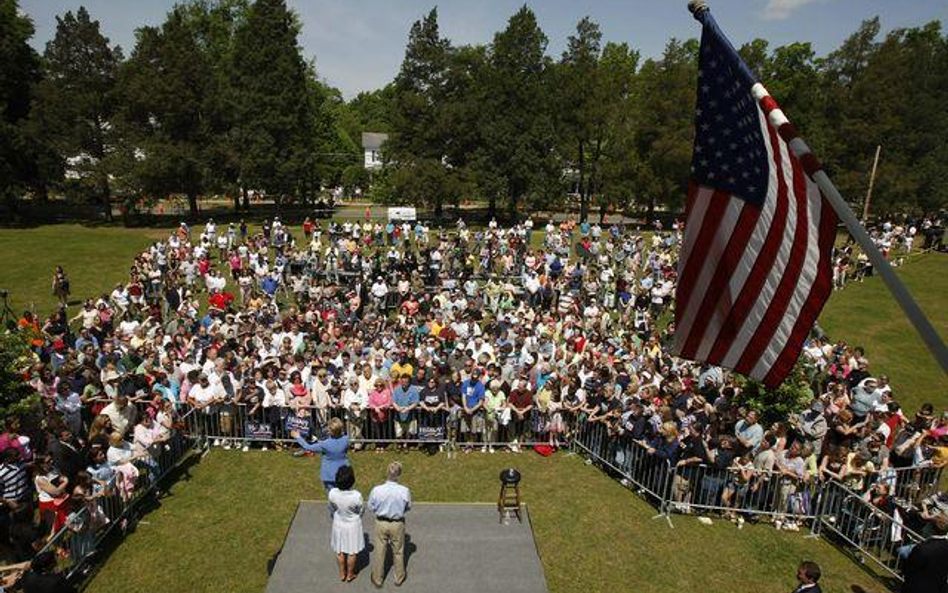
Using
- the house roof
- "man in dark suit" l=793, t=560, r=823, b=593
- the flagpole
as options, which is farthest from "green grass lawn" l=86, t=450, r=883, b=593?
the house roof

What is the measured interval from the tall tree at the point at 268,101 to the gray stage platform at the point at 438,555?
4278 centimetres

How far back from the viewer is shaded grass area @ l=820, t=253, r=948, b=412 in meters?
19.2

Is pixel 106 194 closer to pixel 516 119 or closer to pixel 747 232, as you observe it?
pixel 516 119

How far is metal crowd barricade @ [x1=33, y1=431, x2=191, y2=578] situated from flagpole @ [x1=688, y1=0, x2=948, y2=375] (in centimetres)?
958

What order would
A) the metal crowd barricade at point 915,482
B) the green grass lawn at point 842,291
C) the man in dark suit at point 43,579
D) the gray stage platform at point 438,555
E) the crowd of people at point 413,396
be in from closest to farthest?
the man in dark suit at point 43,579 → the gray stage platform at point 438,555 → the crowd of people at point 413,396 → the metal crowd barricade at point 915,482 → the green grass lawn at point 842,291

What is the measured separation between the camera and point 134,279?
24.1 m

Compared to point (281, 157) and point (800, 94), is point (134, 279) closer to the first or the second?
point (281, 157)

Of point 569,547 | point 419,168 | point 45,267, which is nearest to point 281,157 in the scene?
point 419,168

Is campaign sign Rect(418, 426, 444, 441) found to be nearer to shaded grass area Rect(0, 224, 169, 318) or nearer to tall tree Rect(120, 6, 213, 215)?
shaded grass area Rect(0, 224, 169, 318)

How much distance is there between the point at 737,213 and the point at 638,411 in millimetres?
7085

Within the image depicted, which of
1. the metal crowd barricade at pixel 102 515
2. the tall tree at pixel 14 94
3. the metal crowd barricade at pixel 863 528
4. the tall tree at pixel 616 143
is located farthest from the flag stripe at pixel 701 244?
the tall tree at pixel 14 94

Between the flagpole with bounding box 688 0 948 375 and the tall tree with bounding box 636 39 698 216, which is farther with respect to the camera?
the tall tree with bounding box 636 39 698 216

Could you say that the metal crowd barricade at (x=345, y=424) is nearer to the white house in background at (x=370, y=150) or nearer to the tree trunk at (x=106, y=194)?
the tree trunk at (x=106, y=194)

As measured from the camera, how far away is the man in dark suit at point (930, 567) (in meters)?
7.14
